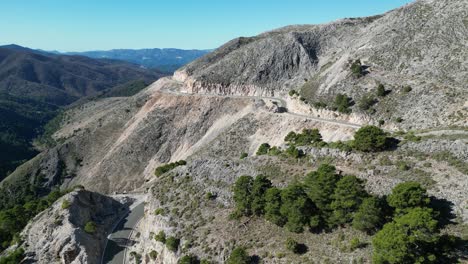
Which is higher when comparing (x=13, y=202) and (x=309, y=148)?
(x=309, y=148)

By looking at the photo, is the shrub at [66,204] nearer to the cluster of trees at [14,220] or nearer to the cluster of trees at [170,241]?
the cluster of trees at [14,220]

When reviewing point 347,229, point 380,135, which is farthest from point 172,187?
point 380,135

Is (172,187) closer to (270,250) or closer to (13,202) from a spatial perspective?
(270,250)

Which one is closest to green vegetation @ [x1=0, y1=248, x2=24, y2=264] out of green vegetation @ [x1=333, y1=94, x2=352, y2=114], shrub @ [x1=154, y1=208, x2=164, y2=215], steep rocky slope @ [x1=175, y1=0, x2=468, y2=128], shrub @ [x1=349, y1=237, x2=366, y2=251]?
shrub @ [x1=154, y1=208, x2=164, y2=215]

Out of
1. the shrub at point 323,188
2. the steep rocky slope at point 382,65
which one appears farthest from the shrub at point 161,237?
the steep rocky slope at point 382,65

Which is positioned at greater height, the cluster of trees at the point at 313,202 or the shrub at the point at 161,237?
the cluster of trees at the point at 313,202

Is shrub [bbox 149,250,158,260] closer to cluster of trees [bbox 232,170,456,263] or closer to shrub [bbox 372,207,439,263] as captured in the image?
cluster of trees [bbox 232,170,456,263]
